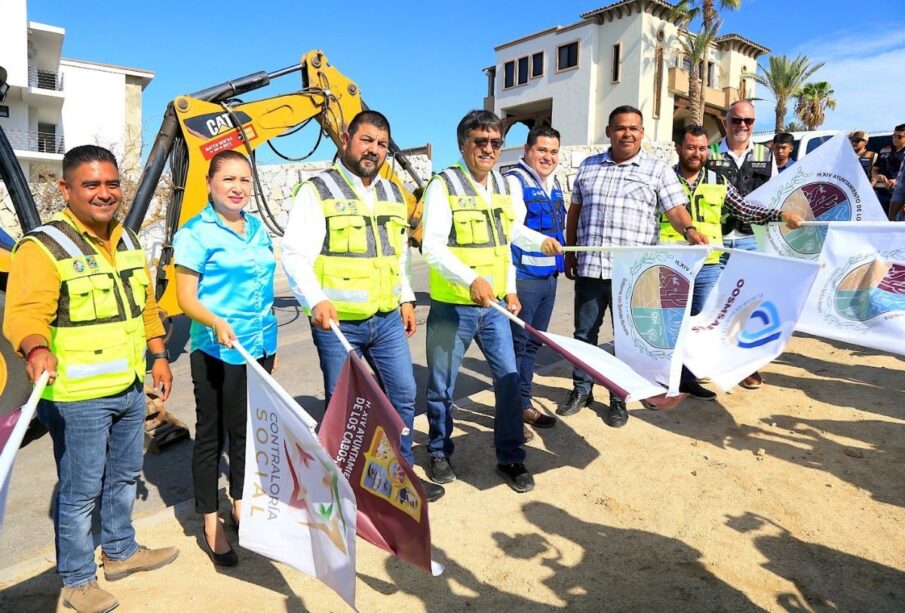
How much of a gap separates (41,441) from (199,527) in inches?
90.7

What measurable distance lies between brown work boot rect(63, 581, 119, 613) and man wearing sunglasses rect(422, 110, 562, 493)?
1836mm

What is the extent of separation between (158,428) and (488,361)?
263 cm

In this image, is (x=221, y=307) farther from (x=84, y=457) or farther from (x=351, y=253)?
(x=84, y=457)

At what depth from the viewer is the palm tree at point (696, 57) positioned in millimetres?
31016

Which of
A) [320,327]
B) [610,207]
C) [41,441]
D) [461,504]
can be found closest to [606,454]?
[461,504]

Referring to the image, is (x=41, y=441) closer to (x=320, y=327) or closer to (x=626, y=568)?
(x=320, y=327)

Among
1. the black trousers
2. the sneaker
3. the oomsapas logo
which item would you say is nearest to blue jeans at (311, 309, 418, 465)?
the black trousers

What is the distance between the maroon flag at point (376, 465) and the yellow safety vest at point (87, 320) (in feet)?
2.99

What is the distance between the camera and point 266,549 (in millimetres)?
2555

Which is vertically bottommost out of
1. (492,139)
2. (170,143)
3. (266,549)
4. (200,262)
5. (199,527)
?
(199,527)

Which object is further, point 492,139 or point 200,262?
point 492,139

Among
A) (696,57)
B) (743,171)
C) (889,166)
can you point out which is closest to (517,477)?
(743,171)

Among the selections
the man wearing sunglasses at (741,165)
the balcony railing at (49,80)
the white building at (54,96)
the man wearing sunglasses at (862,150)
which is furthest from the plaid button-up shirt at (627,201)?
the balcony railing at (49,80)

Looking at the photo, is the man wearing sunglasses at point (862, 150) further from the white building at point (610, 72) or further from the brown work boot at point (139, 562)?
the white building at point (610, 72)
